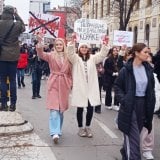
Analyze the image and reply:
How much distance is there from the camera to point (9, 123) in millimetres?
8148

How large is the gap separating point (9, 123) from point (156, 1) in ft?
88.8

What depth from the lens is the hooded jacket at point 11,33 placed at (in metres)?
8.75

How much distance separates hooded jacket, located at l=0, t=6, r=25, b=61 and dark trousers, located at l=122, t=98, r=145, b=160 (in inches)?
129

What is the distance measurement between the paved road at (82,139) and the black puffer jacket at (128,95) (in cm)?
93

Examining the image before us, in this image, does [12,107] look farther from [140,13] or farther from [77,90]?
[140,13]

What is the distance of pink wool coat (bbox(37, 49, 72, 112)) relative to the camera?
8.05m

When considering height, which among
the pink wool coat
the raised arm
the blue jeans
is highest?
the raised arm

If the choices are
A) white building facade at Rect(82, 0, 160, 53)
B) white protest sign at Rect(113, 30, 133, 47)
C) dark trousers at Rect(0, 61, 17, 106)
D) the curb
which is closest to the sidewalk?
the curb

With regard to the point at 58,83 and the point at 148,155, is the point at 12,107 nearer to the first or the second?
the point at 58,83

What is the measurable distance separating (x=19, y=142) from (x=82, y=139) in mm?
1138

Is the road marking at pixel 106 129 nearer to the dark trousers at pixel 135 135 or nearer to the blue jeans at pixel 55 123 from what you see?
the blue jeans at pixel 55 123

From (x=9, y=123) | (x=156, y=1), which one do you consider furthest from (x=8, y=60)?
(x=156, y=1)

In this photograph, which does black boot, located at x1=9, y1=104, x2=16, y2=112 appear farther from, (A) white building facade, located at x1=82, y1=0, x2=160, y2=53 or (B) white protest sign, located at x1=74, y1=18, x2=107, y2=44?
(A) white building facade, located at x1=82, y1=0, x2=160, y2=53

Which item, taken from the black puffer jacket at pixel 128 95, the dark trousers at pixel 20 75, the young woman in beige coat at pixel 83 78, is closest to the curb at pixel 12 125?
the young woman in beige coat at pixel 83 78
